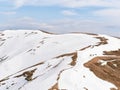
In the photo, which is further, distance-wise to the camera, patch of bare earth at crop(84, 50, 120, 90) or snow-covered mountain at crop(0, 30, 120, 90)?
patch of bare earth at crop(84, 50, 120, 90)

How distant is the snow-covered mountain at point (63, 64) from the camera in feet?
219

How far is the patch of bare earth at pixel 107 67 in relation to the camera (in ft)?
238

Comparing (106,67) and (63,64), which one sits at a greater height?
(63,64)

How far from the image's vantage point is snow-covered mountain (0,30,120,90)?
2625 inches

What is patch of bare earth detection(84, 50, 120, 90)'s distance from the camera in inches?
2859

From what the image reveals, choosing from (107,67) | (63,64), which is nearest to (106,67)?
(107,67)

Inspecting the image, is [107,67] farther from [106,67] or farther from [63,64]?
[63,64]

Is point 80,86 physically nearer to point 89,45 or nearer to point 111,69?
point 111,69

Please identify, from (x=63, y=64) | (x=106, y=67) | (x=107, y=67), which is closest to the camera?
(x=63, y=64)

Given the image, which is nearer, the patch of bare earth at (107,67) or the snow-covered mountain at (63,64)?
the snow-covered mountain at (63,64)

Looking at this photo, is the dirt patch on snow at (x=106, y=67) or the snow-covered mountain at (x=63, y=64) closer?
the snow-covered mountain at (x=63, y=64)

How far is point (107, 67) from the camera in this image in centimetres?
7894

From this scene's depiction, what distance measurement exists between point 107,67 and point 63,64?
1042 centimetres

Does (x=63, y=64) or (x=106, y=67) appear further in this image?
(x=106, y=67)
